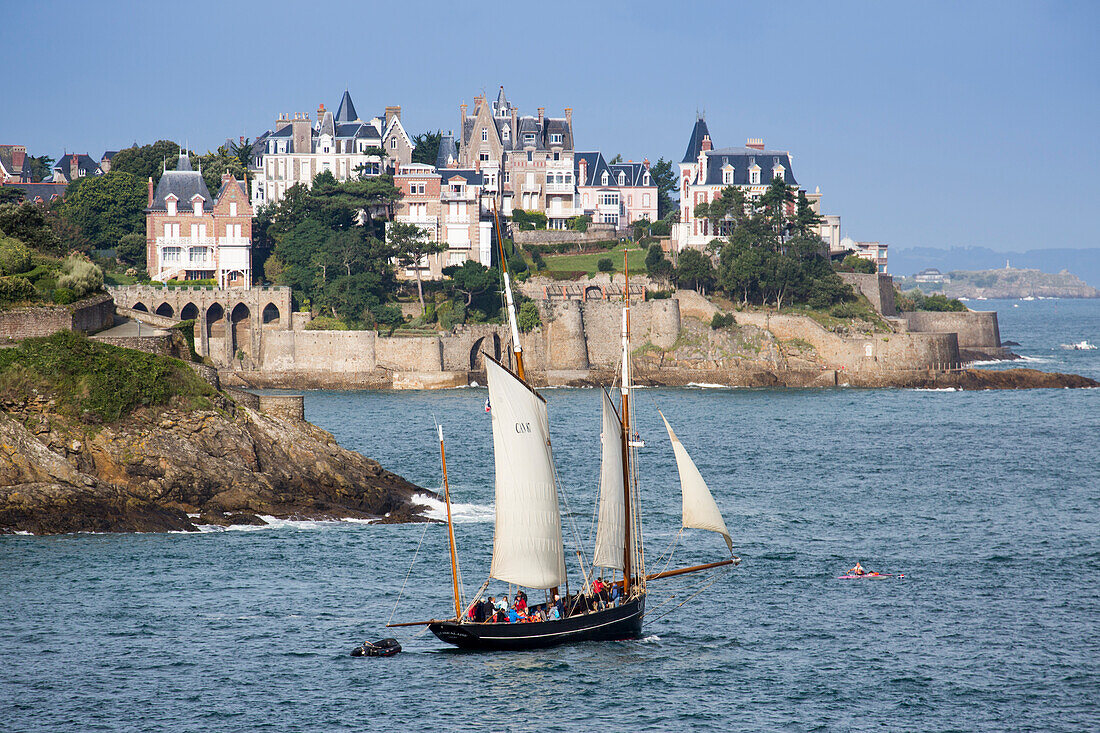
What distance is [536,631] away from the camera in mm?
36531

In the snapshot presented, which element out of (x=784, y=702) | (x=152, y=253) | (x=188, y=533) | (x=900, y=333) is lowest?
(x=784, y=702)

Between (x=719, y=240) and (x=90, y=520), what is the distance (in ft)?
264

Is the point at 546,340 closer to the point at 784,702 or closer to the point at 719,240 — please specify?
the point at 719,240

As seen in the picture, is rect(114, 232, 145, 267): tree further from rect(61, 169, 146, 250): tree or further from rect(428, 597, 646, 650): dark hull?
rect(428, 597, 646, 650): dark hull

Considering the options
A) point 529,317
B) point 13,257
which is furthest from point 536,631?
point 529,317

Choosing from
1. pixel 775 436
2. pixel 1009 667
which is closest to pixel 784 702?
pixel 1009 667

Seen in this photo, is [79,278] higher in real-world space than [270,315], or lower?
lower

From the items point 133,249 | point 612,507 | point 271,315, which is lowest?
point 612,507

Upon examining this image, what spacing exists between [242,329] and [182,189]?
15432 mm

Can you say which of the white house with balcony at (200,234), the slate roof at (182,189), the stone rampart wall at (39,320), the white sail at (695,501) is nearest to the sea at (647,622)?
the white sail at (695,501)

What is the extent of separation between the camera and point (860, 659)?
37.6m

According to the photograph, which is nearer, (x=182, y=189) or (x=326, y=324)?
(x=326, y=324)

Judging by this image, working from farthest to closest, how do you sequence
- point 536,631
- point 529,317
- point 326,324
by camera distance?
point 529,317
point 326,324
point 536,631

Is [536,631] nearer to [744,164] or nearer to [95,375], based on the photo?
[95,375]
